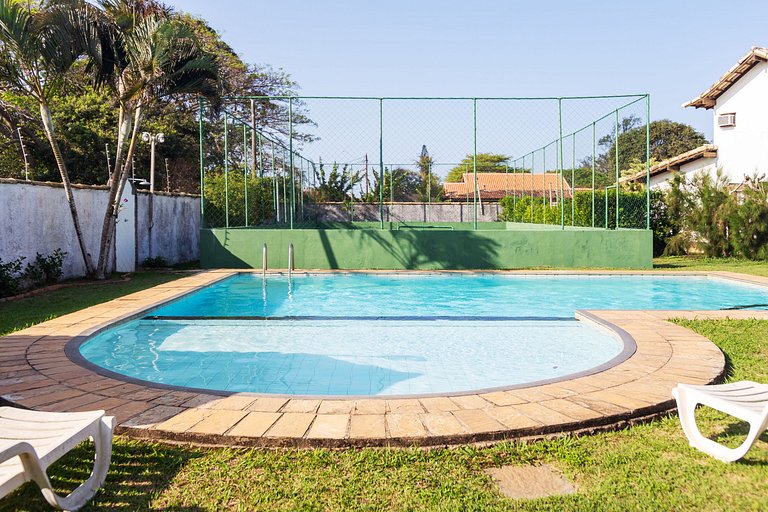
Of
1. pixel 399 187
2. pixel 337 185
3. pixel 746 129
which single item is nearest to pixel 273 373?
pixel 746 129

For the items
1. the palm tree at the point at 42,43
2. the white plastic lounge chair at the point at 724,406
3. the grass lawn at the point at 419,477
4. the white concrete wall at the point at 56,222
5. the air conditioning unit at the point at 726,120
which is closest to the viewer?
the grass lawn at the point at 419,477

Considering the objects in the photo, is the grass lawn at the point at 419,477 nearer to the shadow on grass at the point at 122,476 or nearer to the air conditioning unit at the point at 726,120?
the shadow on grass at the point at 122,476

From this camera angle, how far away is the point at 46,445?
1830 millimetres

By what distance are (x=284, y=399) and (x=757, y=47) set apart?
16835 mm

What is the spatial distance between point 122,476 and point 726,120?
18.3 meters

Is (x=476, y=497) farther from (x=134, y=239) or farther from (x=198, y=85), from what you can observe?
(x=134, y=239)

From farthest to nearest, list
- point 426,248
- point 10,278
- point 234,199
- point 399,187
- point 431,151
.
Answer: point 399,187 → point 431,151 → point 234,199 → point 426,248 → point 10,278

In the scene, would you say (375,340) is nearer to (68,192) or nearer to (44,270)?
(44,270)

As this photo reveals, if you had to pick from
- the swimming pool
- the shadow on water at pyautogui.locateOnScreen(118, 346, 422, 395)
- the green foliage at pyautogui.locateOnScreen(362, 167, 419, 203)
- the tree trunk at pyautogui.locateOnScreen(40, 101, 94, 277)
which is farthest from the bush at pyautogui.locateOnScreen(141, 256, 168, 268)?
the green foliage at pyautogui.locateOnScreen(362, 167, 419, 203)

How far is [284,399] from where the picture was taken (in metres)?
2.95

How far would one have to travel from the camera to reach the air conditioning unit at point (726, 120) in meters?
16.0

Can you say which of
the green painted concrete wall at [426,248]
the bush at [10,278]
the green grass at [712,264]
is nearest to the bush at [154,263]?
the green painted concrete wall at [426,248]

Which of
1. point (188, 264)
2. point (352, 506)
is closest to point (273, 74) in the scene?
point (188, 264)

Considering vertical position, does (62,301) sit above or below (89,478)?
above
